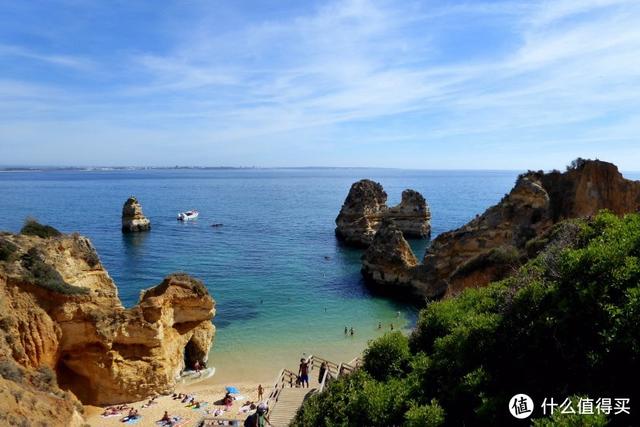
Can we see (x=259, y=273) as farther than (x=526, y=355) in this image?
Yes

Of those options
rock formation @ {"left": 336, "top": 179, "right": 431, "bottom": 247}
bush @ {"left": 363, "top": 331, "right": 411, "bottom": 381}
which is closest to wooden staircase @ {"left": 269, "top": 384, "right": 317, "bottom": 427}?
bush @ {"left": 363, "top": 331, "right": 411, "bottom": 381}

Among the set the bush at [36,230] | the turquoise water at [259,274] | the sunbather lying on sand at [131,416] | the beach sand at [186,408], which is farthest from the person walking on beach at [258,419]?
the bush at [36,230]

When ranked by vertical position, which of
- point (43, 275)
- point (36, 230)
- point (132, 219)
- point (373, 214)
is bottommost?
point (132, 219)

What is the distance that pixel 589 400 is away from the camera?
6918mm

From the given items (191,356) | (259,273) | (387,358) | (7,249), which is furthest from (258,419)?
(259,273)

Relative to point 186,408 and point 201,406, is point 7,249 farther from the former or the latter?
point 201,406

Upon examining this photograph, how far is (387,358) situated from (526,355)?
421cm

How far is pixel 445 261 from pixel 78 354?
104 ft

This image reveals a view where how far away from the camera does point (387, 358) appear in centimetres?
1260

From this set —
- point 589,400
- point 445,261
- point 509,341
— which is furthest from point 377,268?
point 589,400

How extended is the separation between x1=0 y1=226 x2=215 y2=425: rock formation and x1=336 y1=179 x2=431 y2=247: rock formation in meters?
49.6

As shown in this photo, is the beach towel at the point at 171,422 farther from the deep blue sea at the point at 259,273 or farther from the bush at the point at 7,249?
the bush at the point at 7,249

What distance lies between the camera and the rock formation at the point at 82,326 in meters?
20.7

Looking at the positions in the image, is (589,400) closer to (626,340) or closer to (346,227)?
(626,340)
